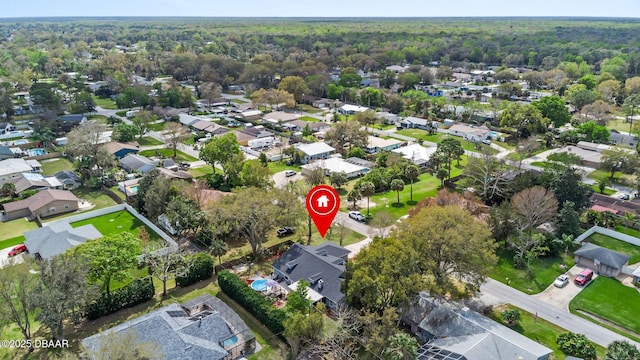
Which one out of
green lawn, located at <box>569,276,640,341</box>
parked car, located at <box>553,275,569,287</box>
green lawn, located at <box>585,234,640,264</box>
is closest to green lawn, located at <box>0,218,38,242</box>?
parked car, located at <box>553,275,569,287</box>

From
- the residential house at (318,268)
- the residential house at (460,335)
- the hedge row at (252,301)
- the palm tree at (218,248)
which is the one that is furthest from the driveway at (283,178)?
the residential house at (460,335)

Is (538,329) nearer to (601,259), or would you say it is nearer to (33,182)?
(601,259)

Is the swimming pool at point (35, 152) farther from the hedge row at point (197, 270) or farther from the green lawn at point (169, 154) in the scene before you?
the hedge row at point (197, 270)

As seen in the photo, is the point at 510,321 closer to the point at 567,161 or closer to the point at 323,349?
the point at 323,349

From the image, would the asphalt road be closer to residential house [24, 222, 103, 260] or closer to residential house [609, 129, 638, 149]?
residential house [24, 222, 103, 260]

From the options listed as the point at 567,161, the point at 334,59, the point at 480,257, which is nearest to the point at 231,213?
the point at 480,257

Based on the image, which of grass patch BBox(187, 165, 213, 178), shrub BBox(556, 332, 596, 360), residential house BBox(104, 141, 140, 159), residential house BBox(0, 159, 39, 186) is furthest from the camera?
residential house BBox(104, 141, 140, 159)
